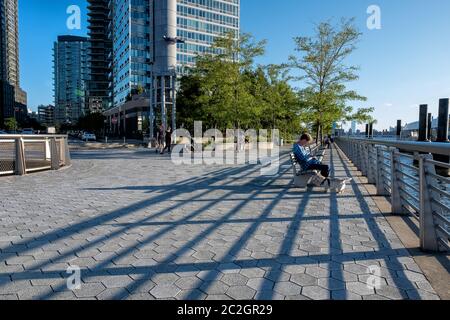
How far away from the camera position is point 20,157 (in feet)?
35.7

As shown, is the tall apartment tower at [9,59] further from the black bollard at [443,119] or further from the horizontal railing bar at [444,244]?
the horizontal railing bar at [444,244]

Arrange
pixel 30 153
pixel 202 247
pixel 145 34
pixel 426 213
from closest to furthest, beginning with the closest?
pixel 426 213
pixel 202 247
pixel 30 153
pixel 145 34

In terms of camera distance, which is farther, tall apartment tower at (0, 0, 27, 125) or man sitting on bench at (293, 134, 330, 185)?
tall apartment tower at (0, 0, 27, 125)

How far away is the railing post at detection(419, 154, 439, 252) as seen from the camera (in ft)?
13.1

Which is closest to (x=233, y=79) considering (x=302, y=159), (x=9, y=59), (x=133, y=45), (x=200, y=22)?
(x=302, y=159)

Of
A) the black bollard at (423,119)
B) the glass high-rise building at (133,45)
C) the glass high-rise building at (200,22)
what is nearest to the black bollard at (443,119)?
the black bollard at (423,119)

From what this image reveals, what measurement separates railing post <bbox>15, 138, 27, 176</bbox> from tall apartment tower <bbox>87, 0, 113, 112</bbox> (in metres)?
122

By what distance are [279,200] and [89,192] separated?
443 centimetres

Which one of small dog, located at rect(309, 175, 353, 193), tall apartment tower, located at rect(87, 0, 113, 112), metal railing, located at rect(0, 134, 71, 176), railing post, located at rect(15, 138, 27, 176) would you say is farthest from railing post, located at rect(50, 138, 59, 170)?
tall apartment tower, located at rect(87, 0, 113, 112)

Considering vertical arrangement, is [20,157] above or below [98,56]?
below

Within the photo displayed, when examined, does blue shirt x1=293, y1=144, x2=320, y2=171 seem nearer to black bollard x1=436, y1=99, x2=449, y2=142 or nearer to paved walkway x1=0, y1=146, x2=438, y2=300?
paved walkway x1=0, y1=146, x2=438, y2=300

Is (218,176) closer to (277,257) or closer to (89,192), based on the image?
(89,192)

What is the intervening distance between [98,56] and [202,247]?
13864 centimetres

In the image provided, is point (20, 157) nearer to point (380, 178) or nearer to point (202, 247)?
point (202, 247)
